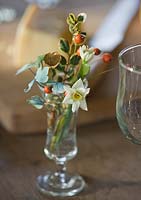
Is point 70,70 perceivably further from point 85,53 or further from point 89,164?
point 89,164

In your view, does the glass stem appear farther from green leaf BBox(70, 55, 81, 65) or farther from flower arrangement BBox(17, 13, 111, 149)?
green leaf BBox(70, 55, 81, 65)

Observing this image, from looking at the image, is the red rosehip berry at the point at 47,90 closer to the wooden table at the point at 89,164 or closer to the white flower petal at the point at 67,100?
the white flower petal at the point at 67,100

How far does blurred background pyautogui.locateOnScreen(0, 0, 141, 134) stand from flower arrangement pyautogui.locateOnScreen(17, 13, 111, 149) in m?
0.25

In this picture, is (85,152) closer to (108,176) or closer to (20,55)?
(108,176)

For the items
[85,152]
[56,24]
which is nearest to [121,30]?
[56,24]

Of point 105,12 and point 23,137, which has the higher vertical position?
point 105,12

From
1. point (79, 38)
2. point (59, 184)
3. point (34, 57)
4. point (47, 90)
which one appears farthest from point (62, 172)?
point (34, 57)

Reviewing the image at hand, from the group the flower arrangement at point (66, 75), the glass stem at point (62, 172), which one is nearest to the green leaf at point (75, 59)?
the flower arrangement at point (66, 75)

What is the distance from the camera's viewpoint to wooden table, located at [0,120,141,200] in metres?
1.10

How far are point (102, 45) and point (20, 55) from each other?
29 cm

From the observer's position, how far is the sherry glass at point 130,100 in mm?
993

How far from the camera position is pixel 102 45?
143 cm

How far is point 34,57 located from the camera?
157 cm

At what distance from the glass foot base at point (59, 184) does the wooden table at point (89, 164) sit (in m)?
0.01
